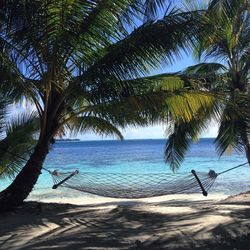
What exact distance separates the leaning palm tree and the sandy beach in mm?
867

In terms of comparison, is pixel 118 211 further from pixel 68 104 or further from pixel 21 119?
pixel 21 119

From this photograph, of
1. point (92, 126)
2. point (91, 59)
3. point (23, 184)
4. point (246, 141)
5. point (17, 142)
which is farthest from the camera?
point (246, 141)

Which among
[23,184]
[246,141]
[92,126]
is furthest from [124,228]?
[246,141]

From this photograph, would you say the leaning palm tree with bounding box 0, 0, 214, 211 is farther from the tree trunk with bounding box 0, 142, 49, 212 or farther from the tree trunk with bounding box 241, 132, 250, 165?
the tree trunk with bounding box 241, 132, 250, 165

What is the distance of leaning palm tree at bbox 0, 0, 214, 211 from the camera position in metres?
5.14

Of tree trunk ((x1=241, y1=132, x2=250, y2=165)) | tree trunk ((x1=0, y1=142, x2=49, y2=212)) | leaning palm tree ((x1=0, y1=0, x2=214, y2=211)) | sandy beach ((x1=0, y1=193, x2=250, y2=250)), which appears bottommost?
sandy beach ((x1=0, y1=193, x2=250, y2=250))

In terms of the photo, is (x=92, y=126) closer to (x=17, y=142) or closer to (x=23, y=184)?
(x=17, y=142)

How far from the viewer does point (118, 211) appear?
233 inches

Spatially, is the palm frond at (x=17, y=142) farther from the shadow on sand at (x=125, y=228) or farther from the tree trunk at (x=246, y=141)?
the tree trunk at (x=246, y=141)

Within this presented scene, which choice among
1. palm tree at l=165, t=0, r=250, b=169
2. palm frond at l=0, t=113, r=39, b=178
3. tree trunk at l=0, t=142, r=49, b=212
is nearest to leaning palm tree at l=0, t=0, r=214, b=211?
tree trunk at l=0, t=142, r=49, b=212

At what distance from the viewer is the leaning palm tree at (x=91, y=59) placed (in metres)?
5.14

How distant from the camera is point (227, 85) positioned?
29.3 feet

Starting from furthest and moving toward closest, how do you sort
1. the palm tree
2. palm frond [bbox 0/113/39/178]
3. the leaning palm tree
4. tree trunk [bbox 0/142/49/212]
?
palm frond [bbox 0/113/39/178] → the palm tree → tree trunk [bbox 0/142/49/212] → the leaning palm tree

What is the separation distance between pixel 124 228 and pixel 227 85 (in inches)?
198
